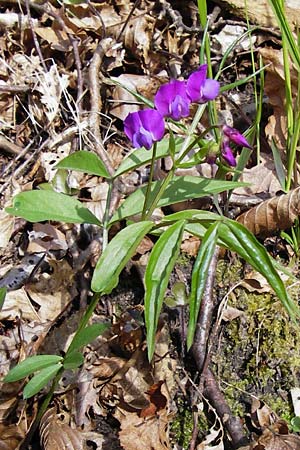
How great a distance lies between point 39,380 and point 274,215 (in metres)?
1.14

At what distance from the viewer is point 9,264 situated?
2.13 metres

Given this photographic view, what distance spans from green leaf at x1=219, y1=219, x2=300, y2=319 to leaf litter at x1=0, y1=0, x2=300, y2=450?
0.75 metres

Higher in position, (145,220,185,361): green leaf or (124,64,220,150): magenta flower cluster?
(124,64,220,150): magenta flower cluster

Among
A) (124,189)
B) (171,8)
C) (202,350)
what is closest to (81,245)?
(124,189)

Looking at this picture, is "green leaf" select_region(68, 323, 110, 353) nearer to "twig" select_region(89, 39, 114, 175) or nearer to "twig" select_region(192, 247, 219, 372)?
"twig" select_region(192, 247, 219, 372)

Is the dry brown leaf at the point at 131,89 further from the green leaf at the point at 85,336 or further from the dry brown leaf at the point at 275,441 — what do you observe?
the dry brown leaf at the point at 275,441

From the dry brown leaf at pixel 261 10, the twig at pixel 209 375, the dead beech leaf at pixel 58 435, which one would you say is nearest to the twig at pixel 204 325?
the twig at pixel 209 375

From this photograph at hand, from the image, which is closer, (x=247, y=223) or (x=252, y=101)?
(x=247, y=223)

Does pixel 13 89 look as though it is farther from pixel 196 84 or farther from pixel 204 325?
pixel 196 84

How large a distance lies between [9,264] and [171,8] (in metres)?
1.56

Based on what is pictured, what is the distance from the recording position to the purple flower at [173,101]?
1219 millimetres

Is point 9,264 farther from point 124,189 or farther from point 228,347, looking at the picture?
point 228,347

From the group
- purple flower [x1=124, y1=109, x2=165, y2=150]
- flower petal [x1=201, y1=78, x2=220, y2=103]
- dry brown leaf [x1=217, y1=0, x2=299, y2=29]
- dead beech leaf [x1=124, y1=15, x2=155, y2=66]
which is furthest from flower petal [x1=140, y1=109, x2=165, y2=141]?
dry brown leaf [x1=217, y1=0, x2=299, y2=29]

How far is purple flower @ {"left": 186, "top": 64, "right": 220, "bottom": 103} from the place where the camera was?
48.4 inches
